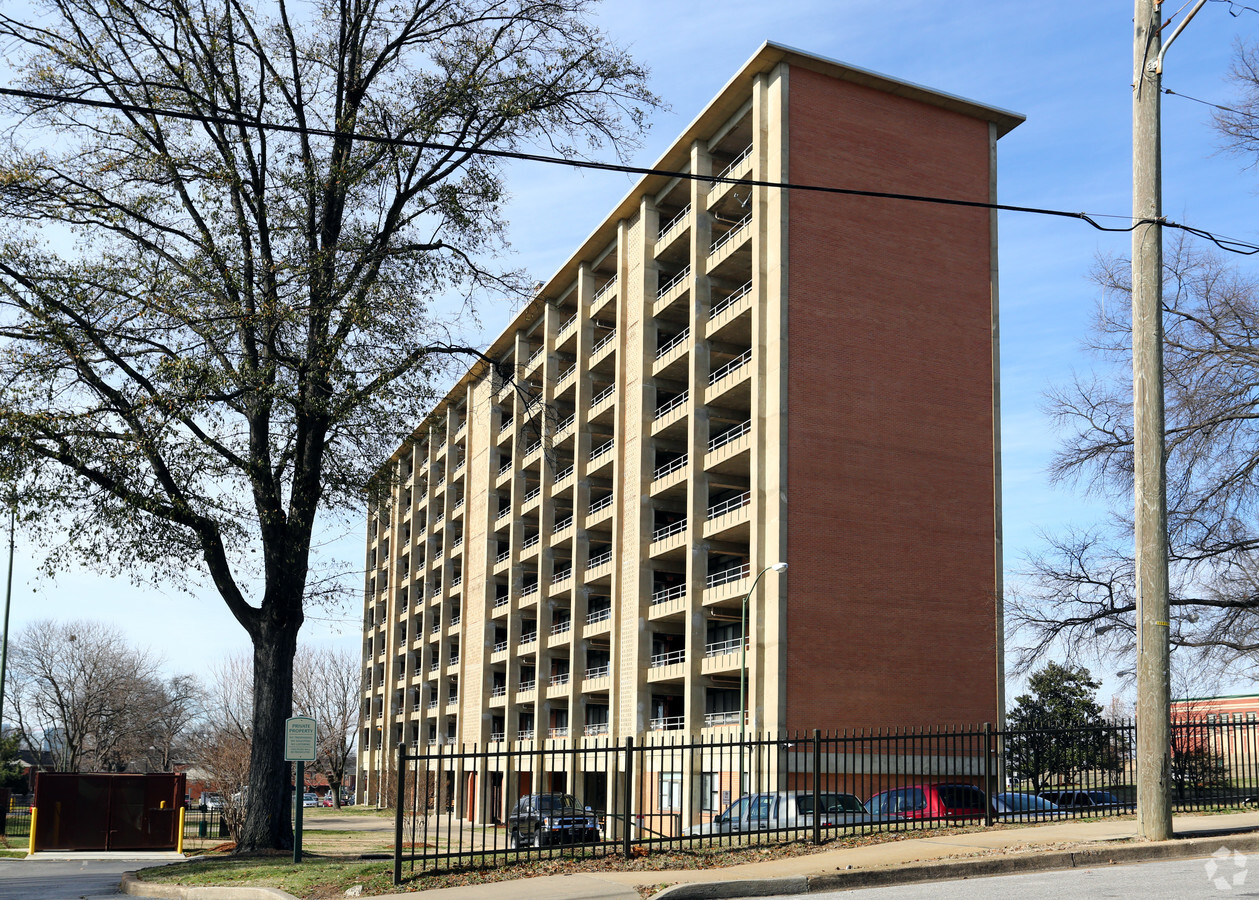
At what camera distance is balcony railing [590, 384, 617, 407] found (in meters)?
55.9

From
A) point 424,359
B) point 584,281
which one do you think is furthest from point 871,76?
point 424,359

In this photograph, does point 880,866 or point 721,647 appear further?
point 721,647

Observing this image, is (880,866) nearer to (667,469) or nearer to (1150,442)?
(1150,442)

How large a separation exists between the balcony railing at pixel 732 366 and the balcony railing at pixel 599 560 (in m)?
11.2

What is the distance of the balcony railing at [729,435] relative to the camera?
4519cm

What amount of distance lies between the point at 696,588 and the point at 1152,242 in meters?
30.6

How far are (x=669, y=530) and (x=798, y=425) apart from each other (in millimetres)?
9543

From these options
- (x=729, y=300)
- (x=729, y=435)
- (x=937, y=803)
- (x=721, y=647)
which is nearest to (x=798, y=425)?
(x=729, y=435)

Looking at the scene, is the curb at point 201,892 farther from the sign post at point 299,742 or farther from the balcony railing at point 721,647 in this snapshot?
the balcony railing at point 721,647

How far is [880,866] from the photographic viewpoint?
46.7 ft

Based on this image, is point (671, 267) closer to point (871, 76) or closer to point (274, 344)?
point (871, 76)

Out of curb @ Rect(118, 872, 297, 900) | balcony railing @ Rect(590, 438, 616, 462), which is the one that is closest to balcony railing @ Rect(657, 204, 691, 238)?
balcony railing @ Rect(590, 438, 616, 462)

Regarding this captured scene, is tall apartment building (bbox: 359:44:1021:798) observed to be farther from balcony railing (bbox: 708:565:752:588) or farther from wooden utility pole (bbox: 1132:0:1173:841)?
wooden utility pole (bbox: 1132:0:1173:841)

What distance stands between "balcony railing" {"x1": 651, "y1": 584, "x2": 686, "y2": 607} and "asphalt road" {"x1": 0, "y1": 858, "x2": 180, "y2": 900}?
24.3 meters
